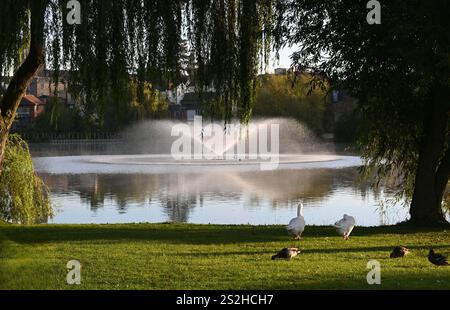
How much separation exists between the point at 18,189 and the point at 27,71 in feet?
26.7

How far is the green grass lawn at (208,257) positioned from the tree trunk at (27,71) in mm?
2002

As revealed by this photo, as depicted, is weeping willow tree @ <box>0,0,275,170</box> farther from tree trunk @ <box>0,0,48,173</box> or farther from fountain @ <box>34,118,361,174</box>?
fountain @ <box>34,118,361,174</box>

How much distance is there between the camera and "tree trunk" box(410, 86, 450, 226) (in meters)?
16.4

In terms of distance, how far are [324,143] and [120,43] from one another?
62253mm

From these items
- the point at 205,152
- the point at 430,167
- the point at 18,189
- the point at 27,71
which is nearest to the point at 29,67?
the point at 27,71

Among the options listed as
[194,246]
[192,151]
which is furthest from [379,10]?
[192,151]

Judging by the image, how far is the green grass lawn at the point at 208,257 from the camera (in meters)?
8.46

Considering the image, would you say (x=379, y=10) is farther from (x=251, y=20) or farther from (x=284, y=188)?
(x=284, y=188)

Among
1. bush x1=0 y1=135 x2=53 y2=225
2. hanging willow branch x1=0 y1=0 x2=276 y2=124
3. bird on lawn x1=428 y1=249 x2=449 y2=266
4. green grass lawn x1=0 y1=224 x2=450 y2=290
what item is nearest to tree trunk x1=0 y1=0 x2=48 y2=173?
hanging willow branch x1=0 y1=0 x2=276 y2=124

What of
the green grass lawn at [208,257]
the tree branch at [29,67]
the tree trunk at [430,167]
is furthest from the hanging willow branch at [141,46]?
the tree trunk at [430,167]

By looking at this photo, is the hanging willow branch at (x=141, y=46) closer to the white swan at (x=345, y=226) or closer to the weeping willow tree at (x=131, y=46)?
the weeping willow tree at (x=131, y=46)
